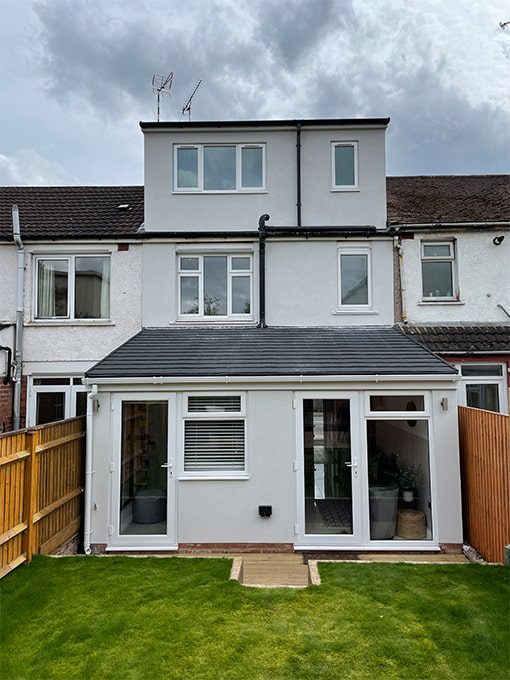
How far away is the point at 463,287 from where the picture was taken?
10.9 meters

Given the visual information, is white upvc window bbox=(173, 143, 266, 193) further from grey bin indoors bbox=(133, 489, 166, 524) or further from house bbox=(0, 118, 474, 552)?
grey bin indoors bbox=(133, 489, 166, 524)

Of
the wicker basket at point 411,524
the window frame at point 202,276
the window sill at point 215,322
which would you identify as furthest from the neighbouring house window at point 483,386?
the window frame at point 202,276

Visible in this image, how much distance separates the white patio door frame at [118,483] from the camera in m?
7.66

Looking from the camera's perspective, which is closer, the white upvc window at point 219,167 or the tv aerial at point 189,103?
the white upvc window at point 219,167

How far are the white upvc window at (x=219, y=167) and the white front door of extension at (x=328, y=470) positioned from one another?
601 centimetres

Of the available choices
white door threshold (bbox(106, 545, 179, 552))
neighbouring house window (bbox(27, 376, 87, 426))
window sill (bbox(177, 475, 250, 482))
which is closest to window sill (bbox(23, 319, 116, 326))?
neighbouring house window (bbox(27, 376, 87, 426))

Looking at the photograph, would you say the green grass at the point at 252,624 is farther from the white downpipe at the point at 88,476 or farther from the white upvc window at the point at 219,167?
the white upvc window at the point at 219,167

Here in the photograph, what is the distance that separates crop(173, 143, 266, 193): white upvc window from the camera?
11039 millimetres

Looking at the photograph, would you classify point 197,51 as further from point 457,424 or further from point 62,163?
point 457,424

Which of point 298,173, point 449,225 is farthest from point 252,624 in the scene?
point 449,225

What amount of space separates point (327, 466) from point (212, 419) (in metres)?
2.22

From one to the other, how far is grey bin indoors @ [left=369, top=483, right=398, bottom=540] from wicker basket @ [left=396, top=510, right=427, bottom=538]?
0.33 ft

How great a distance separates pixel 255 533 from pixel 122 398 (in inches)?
132

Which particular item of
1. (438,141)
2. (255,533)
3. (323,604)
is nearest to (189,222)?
(255,533)
